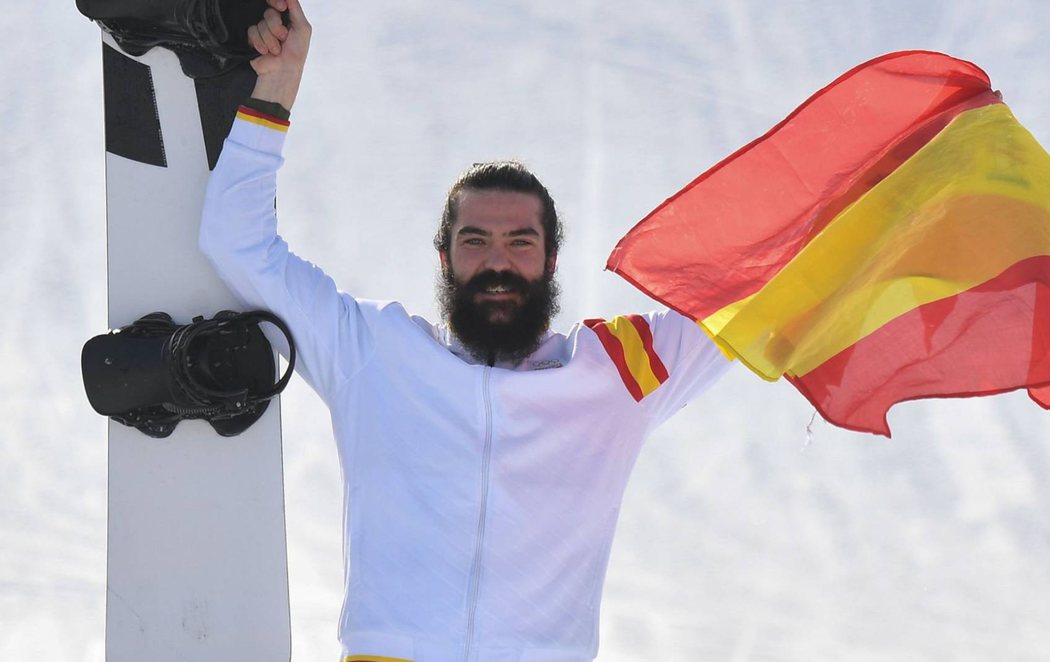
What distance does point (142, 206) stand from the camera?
6.45ft

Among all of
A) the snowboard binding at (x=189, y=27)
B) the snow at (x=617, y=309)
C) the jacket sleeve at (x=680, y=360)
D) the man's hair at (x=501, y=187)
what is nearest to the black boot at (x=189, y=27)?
the snowboard binding at (x=189, y=27)

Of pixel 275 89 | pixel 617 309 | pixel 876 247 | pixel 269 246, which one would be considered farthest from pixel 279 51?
pixel 617 309

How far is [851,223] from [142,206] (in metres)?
1.01

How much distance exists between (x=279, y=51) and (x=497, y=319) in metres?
0.47

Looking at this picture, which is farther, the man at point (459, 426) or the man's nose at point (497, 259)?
the man's nose at point (497, 259)

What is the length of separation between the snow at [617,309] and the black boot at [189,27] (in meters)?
1.85

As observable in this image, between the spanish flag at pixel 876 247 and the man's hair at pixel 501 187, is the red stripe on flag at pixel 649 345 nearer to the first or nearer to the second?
the spanish flag at pixel 876 247

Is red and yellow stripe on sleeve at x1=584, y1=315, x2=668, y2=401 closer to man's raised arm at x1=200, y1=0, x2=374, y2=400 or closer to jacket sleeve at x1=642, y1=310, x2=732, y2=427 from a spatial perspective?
jacket sleeve at x1=642, y1=310, x2=732, y2=427

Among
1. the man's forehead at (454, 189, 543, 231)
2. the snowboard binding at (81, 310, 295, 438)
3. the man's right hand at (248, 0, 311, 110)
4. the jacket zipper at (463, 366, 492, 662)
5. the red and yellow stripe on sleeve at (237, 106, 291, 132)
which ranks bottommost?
the jacket zipper at (463, 366, 492, 662)

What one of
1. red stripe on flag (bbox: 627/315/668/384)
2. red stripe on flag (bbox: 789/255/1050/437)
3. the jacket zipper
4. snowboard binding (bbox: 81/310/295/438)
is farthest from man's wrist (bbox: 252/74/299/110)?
red stripe on flag (bbox: 789/255/1050/437)

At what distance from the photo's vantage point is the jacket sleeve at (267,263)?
69.5 inches

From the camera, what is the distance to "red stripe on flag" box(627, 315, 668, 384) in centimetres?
185

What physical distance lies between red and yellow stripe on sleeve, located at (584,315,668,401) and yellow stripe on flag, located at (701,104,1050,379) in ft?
0.33

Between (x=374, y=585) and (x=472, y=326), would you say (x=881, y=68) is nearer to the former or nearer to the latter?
(x=472, y=326)
